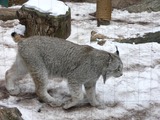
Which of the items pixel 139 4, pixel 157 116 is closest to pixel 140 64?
pixel 157 116

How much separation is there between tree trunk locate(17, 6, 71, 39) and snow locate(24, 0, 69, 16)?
0.30 ft

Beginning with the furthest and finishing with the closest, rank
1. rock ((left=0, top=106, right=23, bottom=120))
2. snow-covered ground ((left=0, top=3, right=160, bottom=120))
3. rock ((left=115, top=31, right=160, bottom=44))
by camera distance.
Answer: rock ((left=115, top=31, right=160, bottom=44)), snow-covered ground ((left=0, top=3, right=160, bottom=120)), rock ((left=0, top=106, right=23, bottom=120))

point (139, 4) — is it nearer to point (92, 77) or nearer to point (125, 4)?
point (125, 4)

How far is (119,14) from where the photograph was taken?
12.6 meters

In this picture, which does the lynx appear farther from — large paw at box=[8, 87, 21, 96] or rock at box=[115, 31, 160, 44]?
rock at box=[115, 31, 160, 44]

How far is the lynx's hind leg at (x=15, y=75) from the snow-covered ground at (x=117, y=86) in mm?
206

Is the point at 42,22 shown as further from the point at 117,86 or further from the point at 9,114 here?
the point at 9,114

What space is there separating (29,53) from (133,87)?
2.09m

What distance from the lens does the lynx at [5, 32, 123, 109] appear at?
19.9 ft

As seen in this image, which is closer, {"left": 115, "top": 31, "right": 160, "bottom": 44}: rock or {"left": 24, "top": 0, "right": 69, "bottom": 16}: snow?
{"left": 24, "top": 0, "right": 69, "bottom": 16}: snow

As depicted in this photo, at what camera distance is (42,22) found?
9164 mm

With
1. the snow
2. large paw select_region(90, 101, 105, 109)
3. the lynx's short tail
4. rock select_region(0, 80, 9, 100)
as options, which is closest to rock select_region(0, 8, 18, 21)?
the lynx's short tail

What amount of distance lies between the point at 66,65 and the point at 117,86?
1276 mm

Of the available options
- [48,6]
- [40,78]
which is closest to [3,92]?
[40,78]
